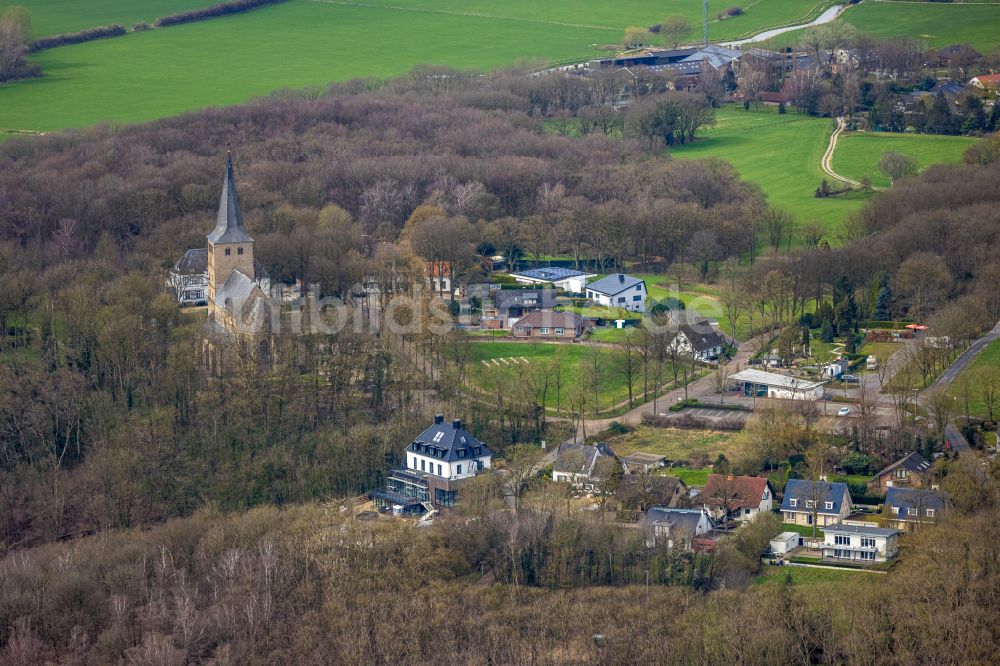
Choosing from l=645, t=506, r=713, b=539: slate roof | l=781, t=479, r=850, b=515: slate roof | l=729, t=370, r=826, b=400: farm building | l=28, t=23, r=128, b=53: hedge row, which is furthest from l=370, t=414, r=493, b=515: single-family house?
l=28, t=23, r=128, b=53: hedge row

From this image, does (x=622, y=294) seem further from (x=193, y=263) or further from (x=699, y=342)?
(x=193, y=263)

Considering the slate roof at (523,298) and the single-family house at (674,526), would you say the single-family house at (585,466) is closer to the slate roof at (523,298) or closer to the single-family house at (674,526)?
the single-family house at (674,526)

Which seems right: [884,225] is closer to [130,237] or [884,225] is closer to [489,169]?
Answer: [489,169]

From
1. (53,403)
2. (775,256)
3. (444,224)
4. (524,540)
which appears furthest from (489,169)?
(524,540)

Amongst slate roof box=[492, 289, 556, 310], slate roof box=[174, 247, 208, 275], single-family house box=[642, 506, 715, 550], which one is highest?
slate roof box=[174, 247, 208, 275]

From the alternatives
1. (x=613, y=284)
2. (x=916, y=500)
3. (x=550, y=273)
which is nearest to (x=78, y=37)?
(x=550, y=273)

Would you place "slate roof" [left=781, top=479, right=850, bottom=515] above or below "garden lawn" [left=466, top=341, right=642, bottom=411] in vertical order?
below

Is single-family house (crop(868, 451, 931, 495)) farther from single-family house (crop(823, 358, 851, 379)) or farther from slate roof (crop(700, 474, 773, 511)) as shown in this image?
single-family house (crop(823, 358, 851, 379))
